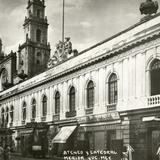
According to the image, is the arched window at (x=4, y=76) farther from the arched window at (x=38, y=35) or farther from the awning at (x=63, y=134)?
the awning at (x=63, y=134)

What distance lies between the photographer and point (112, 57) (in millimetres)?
26875

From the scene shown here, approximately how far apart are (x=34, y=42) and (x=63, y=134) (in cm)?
2476

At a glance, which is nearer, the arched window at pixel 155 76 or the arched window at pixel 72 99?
the arched window at pixel 155 76

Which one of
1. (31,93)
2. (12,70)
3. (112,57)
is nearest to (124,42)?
(112,57)

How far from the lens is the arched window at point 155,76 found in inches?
901

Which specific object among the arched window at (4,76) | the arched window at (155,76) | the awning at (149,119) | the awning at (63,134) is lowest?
the awning at (63,134)

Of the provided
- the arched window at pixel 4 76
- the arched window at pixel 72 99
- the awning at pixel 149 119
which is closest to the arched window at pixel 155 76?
the awning at pixel 149 119

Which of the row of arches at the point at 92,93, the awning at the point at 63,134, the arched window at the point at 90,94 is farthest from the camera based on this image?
the awning at the point at 63,134

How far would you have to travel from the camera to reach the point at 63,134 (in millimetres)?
31641

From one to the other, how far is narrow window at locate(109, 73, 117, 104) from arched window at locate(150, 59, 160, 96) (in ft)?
13.5

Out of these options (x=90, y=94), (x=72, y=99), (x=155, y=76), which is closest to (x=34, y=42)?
(x=72, y=99)

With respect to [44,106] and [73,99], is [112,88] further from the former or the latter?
[44,106]

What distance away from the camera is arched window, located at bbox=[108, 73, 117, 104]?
2683 centimetres

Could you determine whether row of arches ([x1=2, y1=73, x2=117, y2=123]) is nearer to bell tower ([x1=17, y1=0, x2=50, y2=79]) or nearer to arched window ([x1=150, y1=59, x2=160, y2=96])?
arched window ([x1=150, y1=59, x2=160, y2=96])
